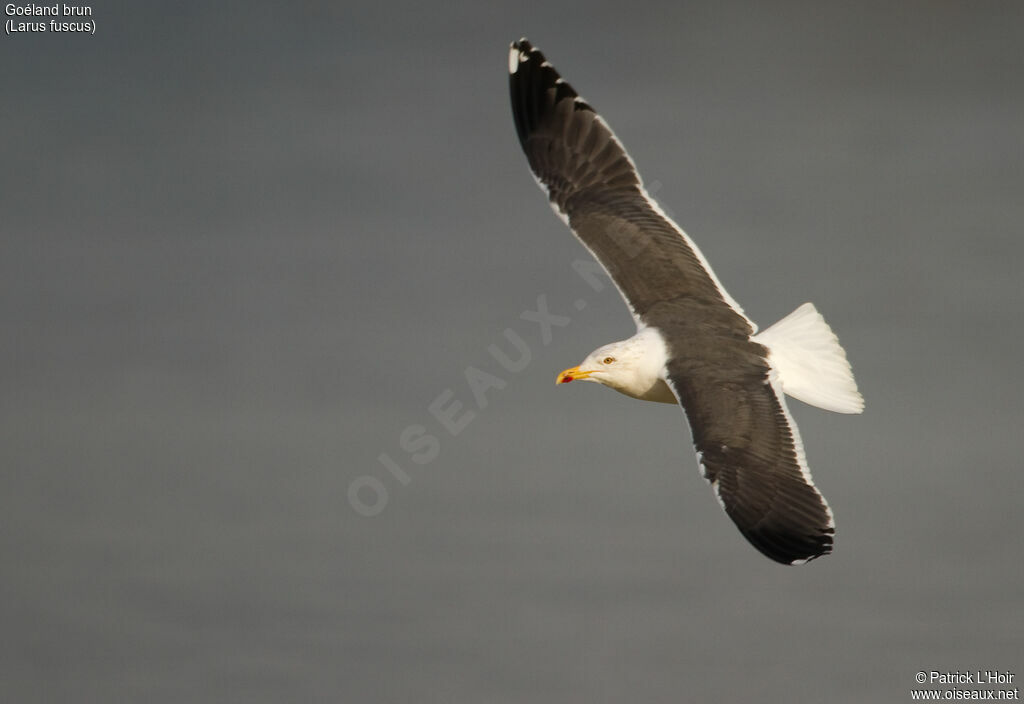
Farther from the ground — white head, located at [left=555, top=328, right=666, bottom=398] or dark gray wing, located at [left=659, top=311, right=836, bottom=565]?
white head, located at [left=555, top=328, right=666, bottom=398]

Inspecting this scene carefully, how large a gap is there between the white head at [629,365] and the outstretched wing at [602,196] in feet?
1.51

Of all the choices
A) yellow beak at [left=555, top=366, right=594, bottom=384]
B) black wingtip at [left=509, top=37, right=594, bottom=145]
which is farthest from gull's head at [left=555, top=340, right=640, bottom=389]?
black wingtip at [left=509, top=37, right=594, bottom=145]

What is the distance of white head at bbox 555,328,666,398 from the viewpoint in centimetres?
1184

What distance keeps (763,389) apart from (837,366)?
1.19 m

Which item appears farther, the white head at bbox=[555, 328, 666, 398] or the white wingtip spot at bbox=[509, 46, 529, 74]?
the white wingtip spot at bbox=[509, 46, 529, 74]

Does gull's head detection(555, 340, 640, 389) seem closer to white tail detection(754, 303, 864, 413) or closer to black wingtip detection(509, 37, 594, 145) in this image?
white tail detection(754, 303, 864, 413)

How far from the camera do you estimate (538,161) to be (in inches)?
543

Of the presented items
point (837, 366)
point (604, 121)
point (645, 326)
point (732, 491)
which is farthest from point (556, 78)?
point (732, 491)

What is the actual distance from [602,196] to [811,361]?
2549mm

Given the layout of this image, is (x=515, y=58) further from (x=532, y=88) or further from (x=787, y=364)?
(x=787, y=364)

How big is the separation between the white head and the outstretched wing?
46 centimetres

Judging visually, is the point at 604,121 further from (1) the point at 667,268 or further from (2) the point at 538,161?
(1) the point at 667,268

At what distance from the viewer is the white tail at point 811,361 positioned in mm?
11795

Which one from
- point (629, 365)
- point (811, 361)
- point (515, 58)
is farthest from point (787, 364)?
point (515, 58)
